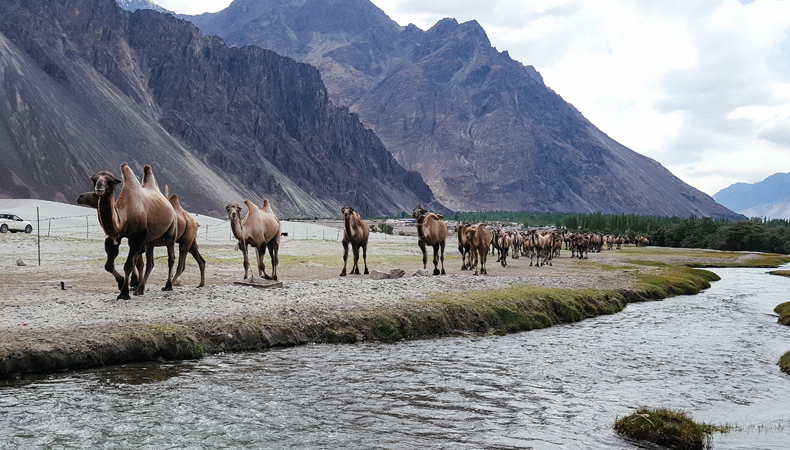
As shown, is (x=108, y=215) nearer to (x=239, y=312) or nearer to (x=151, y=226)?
(x=151, y=226)

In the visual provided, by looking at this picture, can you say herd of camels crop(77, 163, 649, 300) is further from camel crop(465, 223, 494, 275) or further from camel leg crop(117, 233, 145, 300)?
camel crop(465, 223, 494, 275)

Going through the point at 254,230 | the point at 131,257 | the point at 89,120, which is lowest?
the point at 131,257

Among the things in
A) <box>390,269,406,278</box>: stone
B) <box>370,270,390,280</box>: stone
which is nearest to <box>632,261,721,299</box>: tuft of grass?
<box>390,269,406,278</box>: stone

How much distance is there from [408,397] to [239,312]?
21.8ft

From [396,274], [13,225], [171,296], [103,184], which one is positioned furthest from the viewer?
[13,225]

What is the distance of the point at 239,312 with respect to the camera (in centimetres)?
1656

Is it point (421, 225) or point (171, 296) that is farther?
point (421, 225)

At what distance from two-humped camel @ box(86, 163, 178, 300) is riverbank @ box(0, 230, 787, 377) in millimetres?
1174

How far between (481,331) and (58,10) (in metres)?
196

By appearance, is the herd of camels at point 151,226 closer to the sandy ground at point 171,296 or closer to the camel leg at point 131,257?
the camel leg at point 131,257

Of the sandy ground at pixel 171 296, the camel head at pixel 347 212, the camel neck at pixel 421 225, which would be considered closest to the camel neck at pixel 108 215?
the sandy ground at pixel 171 296

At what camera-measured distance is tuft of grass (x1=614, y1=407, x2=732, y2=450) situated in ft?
32.0

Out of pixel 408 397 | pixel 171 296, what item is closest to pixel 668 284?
pixel 171 296

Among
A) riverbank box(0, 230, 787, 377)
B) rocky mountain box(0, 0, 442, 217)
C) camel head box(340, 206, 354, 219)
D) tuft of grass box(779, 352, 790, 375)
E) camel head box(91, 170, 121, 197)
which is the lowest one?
tuft of grass box(779, 352, 790, 375)
